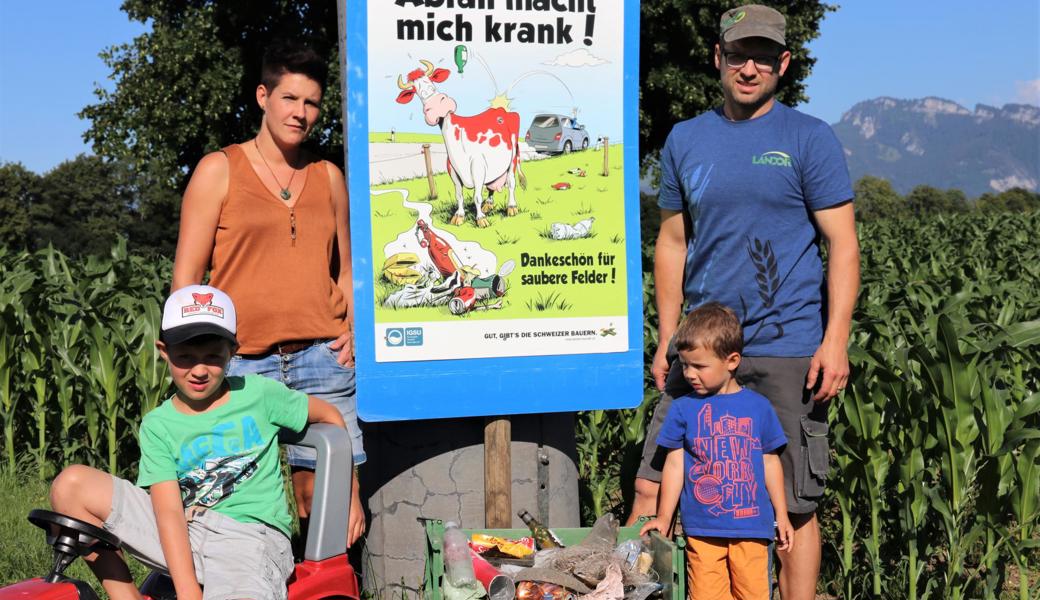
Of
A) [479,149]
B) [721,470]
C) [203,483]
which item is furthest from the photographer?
[479,149]

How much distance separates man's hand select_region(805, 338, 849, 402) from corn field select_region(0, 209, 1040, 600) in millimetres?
847

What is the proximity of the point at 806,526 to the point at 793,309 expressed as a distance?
0.80 m

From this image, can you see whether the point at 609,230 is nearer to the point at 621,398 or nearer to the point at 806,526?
the point at 621,398

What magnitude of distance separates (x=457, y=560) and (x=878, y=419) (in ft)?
7.61

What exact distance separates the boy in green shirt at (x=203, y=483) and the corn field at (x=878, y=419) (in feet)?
6.58

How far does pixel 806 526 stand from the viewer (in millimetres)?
3605

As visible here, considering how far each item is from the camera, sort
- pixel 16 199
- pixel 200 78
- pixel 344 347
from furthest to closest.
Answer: pixel 16 199 → pixel 200 78 → pixel 344 347

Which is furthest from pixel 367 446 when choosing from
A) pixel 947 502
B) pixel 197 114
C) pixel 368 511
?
pixel 197 114

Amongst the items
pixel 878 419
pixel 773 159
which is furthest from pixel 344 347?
pixel 878 419

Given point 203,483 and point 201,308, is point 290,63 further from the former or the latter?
point 203,483

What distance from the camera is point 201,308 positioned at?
291 centimetres

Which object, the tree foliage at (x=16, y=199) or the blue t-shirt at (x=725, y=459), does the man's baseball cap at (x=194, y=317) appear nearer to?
the blue t-shirt at (x=725, y=459)

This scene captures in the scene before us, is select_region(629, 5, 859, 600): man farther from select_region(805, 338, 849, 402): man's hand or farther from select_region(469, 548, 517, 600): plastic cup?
select_region(469, 548, 517, 600): plastic cup

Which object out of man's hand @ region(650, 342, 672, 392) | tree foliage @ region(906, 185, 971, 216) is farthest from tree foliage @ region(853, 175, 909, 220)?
man's hand @ region(650, 342, 672, 392)
